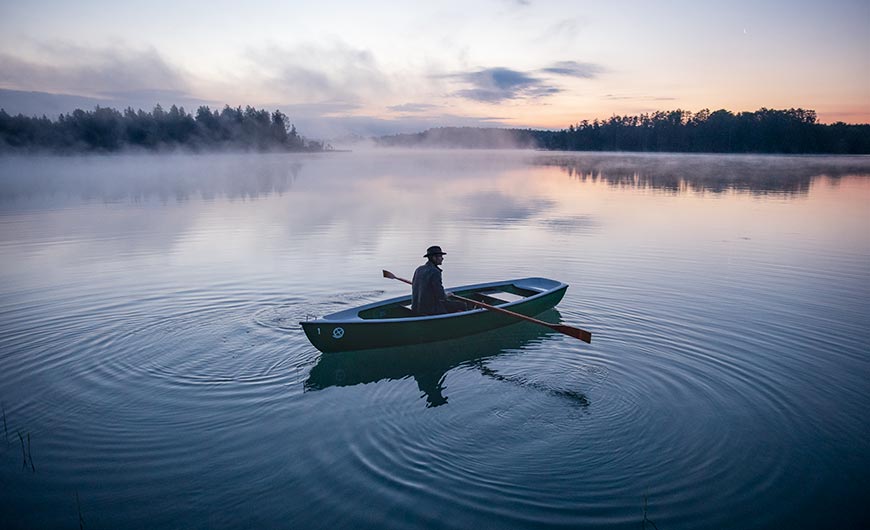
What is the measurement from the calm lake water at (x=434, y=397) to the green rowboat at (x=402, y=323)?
35cm

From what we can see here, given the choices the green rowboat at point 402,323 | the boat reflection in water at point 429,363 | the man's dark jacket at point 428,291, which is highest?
the man's dark jacket at point 428,291

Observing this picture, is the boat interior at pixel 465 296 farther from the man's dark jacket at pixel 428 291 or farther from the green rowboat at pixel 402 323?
the man's dark jacket at pixel 428 291

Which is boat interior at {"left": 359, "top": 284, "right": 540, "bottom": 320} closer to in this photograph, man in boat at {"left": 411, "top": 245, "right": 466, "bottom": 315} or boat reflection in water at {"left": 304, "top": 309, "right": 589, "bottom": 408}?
man in boat at {"left": 411, "top": 245, "right": 466, "bottom": 315}

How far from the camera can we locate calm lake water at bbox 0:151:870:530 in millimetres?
5477

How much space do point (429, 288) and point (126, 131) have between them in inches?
5380

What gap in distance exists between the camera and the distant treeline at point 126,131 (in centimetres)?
10888

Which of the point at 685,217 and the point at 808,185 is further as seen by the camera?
the point at 808,185

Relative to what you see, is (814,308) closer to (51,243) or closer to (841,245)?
(841,245)

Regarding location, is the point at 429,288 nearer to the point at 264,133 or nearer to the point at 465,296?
the point at 465,296

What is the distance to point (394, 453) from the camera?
634cm

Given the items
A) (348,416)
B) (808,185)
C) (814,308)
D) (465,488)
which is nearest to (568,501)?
(465,488)

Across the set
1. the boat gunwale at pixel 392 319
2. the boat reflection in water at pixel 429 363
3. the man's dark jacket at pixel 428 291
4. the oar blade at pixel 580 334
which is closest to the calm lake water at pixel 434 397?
the boat reflection in water at pixel 429 363

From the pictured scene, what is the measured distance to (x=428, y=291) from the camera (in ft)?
32.3

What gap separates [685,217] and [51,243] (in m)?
27.3
